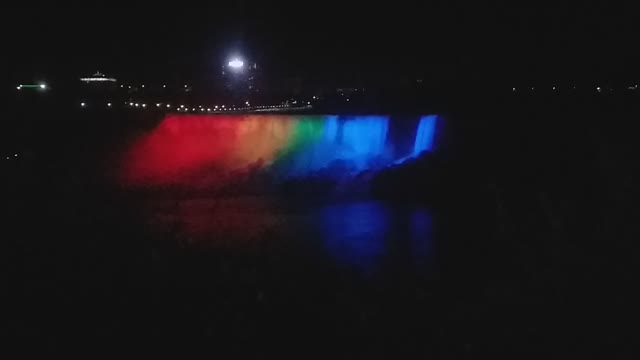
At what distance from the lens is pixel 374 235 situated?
873 centimetres

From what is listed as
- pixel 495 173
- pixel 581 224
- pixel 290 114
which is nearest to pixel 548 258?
pixel 581 224

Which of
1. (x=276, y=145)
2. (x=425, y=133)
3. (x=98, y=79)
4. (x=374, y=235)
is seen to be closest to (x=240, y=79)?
(x=276, y=145)

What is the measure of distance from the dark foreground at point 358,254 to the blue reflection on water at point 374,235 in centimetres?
4

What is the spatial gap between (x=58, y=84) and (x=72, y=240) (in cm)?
634

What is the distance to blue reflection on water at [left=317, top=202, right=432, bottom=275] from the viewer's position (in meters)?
7.44

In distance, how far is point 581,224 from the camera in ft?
30.9

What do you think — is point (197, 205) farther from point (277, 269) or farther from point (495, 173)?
point (495, 173)

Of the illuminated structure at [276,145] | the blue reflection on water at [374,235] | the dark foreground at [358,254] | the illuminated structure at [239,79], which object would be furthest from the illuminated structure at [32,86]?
the blue reflection on water at [374,235]

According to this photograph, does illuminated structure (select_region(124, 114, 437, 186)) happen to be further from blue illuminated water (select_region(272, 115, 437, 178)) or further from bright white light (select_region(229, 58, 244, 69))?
Result: bright white light (select_region(229, 58, 244, 69))

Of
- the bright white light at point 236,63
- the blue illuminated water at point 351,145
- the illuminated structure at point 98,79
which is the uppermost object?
the bright white light at point 236,63

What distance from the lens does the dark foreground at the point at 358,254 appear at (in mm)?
5016

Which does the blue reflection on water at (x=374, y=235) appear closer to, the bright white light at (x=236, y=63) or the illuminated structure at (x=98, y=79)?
the bright white light at (x=236, y=63)

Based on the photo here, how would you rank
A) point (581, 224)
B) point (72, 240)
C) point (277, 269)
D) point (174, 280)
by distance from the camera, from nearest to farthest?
point (174, 280) → point (277, 269) → point (72, 240) → point (581, 224)

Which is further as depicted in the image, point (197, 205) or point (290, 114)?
point (290, 114)
